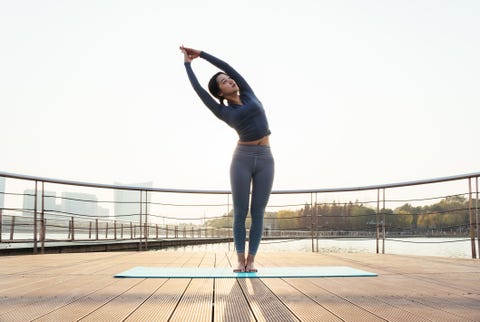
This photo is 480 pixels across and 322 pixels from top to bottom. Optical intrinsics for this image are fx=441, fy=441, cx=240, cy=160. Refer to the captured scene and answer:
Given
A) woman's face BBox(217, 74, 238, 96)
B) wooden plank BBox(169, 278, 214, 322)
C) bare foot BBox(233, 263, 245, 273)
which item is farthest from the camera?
woman's face BBox(217, 74, 238, 96)

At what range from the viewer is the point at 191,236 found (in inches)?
851

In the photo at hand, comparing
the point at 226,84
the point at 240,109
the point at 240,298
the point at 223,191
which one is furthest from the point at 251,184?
the point at 223,191

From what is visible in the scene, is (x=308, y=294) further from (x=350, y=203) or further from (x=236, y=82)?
(x=350, y=203)

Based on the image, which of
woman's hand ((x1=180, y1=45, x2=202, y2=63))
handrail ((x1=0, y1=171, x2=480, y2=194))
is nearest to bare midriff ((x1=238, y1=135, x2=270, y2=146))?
woman's hand ((x1=180, y1=45, x2=202, y2=63))

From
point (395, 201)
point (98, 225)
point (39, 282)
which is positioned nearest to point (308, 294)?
point (39, 282)

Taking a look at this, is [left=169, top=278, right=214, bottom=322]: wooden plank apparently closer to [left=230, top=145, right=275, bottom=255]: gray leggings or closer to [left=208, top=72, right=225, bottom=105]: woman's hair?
[left=230, top=145, right=275, bottom=255]: gray leggings

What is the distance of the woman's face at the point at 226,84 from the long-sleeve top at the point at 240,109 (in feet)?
0.15

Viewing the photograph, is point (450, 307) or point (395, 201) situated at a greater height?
point (395, 201)

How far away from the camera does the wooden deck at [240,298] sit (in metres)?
1.27

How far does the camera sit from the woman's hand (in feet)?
8.46

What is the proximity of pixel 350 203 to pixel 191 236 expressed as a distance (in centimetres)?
1731

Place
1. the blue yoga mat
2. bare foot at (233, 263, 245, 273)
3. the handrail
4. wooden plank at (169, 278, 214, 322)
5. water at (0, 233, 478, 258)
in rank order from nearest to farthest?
wooden plank at (169, 278, 214, 322) < the blue yoga mat < bare foot at (233, 263, 245, 273) < the handrail < water at (0, 233, 478, 258)

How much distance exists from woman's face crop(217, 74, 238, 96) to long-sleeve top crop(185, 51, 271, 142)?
0.15 ft

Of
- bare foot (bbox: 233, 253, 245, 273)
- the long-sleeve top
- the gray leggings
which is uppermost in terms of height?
the long-sleeve top
